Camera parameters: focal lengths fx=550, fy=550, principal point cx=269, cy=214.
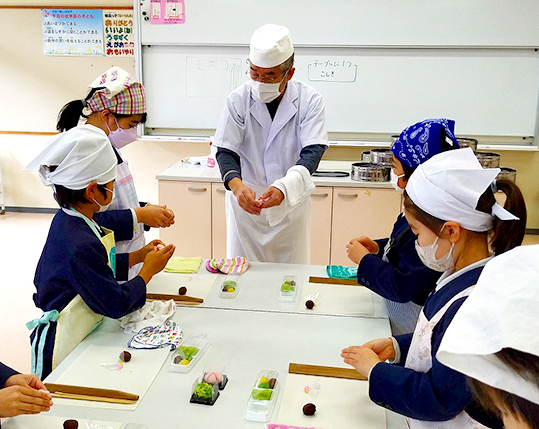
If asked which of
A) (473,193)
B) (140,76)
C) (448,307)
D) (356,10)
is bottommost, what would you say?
(448,307)

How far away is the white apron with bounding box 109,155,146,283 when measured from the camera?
1.98 m

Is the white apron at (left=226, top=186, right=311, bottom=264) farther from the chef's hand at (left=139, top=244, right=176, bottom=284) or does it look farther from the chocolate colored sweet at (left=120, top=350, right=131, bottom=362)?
the chocolate colored sweet at (left=120, top=350, right=131, bottom=362)

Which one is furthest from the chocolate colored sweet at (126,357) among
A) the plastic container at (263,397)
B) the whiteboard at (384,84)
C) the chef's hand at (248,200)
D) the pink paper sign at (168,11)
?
the pink paper sign at (168,11)

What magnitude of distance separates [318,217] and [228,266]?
1582mm

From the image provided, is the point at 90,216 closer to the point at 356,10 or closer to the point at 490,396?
the point at 490,396

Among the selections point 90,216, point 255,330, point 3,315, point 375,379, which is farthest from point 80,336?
point 3,315

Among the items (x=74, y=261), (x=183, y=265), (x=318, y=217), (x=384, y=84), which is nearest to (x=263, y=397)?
(x=74, y=261)

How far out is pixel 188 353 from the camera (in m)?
1.40

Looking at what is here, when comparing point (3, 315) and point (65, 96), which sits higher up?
point (65, 96)

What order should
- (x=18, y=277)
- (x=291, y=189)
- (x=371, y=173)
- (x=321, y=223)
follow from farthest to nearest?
(x=18, y=277) < (x=321, y=223) < (x=371, y=173) < (x=291, y=189)

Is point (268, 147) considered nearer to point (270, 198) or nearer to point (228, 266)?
point (270, 198)

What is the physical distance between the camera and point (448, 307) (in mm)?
1119

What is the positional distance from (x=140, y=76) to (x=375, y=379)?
3541 millimetres

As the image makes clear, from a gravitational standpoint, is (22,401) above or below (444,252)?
below
